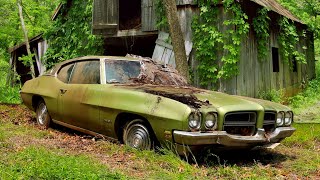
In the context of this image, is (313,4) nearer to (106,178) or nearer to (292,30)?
(292,30)

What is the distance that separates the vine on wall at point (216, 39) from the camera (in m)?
11.1

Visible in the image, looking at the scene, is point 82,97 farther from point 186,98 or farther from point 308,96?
point 308,96

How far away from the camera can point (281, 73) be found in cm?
1458

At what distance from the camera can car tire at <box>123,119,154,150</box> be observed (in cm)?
524

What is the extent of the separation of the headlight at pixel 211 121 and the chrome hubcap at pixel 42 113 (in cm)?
382

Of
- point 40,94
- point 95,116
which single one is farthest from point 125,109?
point 40,94

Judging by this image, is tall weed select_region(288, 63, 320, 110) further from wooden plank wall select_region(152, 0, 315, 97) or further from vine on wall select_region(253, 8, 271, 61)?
vine on wall select_region(253, 8, 271, 61)

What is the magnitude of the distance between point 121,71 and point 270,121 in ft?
8.23

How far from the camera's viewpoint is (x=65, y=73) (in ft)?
23.6

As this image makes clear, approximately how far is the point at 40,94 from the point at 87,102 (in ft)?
5.74

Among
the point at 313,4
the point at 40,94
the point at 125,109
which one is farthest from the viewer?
the point at 313,4

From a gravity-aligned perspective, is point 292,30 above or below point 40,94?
above

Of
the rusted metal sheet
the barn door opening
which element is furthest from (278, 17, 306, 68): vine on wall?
the rusted metal sheet

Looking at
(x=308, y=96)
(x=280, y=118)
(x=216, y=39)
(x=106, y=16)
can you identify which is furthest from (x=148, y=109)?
(x=308, y=96)
